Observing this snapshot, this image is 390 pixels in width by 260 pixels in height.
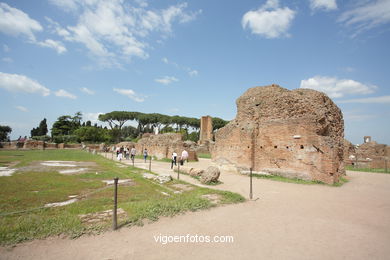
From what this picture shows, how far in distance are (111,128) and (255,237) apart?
6544cm

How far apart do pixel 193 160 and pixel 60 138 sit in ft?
172

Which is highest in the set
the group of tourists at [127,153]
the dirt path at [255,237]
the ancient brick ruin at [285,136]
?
the ancient brick ruin at [285,136]

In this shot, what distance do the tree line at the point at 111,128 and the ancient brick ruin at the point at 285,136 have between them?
137ft

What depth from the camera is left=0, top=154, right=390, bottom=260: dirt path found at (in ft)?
10.1

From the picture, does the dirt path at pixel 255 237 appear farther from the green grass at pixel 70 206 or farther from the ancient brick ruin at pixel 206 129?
the ancient brick ruin at pixel 206 129

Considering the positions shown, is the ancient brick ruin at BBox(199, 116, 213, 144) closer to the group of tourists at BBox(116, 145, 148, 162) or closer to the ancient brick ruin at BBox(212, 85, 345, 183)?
the group of tourists at BBox(116, 145, 148, 162)

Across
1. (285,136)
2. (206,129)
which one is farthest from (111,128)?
(285,136)

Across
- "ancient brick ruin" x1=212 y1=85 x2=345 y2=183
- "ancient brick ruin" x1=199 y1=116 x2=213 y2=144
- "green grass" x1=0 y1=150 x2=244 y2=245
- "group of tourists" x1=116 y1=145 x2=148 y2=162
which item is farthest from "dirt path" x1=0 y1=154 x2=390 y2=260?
"ancient brick ruin" x1=199 y1=116 x2=213 y2=144

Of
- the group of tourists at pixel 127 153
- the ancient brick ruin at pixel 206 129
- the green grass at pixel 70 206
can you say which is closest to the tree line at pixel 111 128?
the ancient brick ruin at pixel 206 129

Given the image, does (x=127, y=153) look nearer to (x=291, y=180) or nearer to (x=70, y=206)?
(x=291, y=180)

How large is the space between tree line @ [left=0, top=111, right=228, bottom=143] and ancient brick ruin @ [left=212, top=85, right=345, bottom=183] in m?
41.7

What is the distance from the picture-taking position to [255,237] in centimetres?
366

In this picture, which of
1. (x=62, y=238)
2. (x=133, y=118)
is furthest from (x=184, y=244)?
(x=133, y=118)

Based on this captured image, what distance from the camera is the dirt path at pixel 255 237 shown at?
3072 mm
